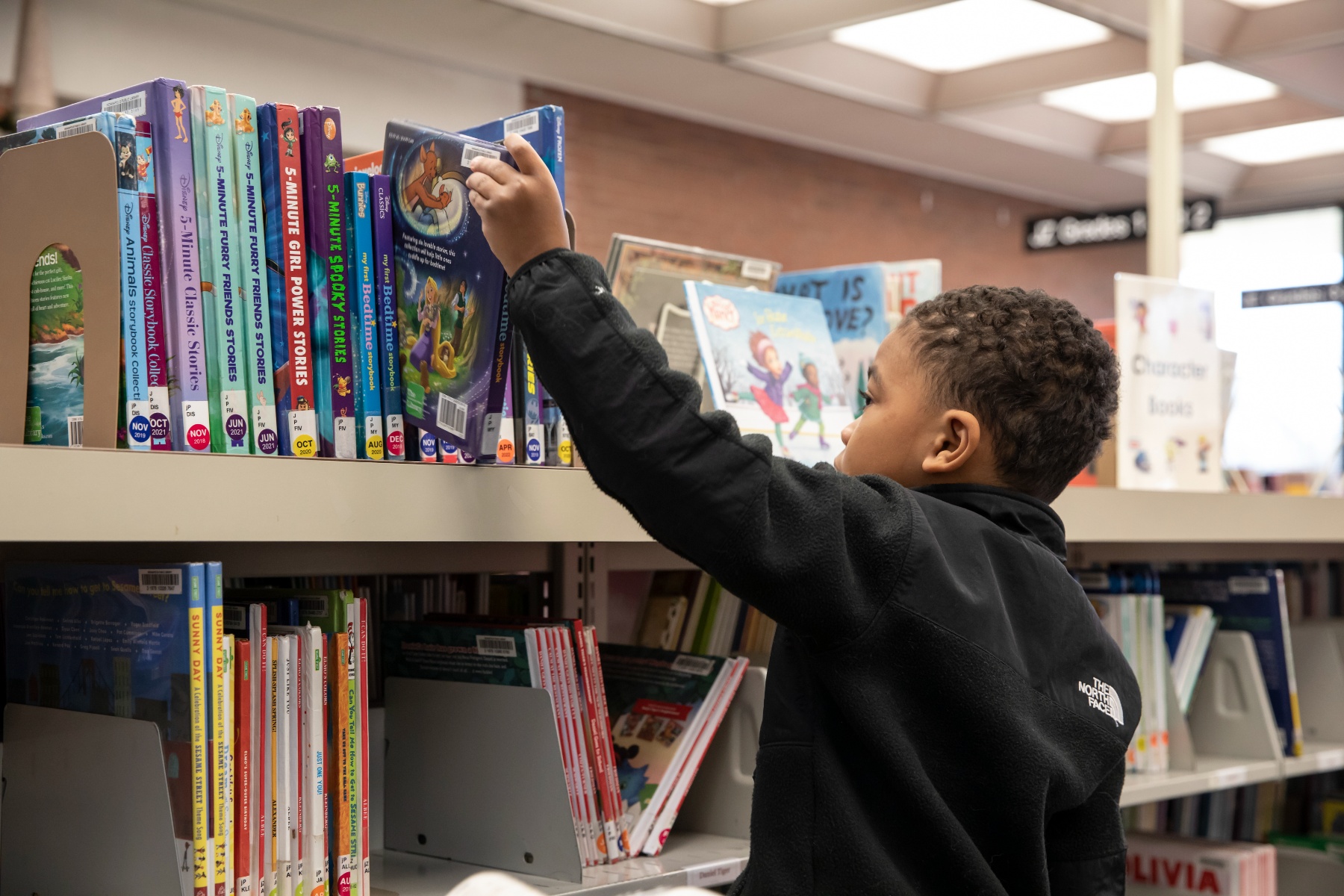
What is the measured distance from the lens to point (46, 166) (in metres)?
1.07

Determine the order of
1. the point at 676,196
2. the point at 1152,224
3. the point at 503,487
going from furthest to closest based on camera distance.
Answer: the point at 676,196 < the point at 1152,224 < the point at 503,487

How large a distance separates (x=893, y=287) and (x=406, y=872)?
3.84 ft

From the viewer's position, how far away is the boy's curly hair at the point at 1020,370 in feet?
3.72

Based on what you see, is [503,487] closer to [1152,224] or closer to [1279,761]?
[1279,761]

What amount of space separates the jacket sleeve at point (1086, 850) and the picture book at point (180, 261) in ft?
2.86

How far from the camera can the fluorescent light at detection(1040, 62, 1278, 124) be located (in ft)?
20.4

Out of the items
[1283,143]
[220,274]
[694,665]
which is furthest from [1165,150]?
Answer: [1283,143]

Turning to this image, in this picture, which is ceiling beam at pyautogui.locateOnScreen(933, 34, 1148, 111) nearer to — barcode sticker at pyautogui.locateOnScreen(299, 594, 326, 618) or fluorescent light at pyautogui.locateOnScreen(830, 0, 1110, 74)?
fluorescent light at pyautogui.locateOnScreen(830, 0, 1110, 74)

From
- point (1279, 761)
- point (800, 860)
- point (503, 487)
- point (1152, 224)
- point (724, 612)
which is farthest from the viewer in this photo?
point (1152, 224)

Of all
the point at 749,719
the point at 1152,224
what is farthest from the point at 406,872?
the point at 1152,224

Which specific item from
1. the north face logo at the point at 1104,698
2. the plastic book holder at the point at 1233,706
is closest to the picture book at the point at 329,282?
the north face logo at the point at 1104,698

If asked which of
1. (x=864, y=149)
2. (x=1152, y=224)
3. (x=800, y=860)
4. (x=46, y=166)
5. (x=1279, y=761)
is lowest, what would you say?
(x=1279, y=761)

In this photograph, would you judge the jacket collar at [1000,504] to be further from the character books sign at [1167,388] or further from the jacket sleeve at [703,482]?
the character books sign at [1167,388]

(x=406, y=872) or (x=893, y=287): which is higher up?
(x=893, y=287)
